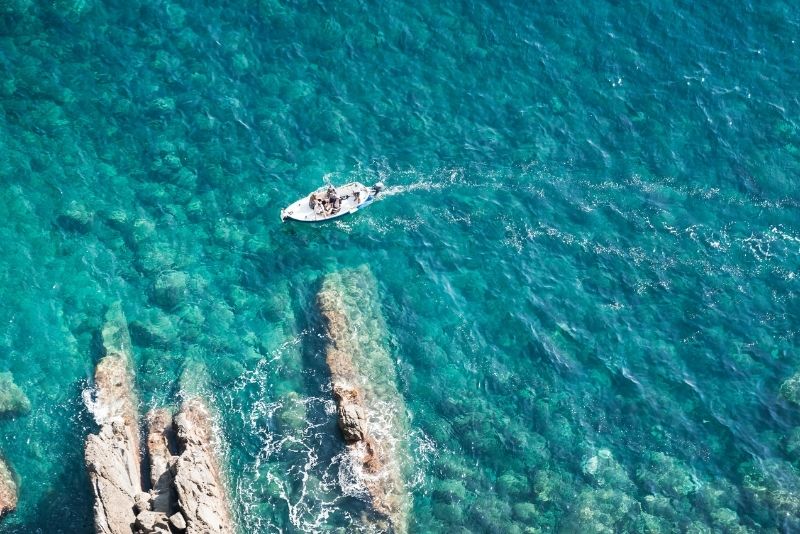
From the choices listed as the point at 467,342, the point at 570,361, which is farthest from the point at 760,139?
the point at 467,342

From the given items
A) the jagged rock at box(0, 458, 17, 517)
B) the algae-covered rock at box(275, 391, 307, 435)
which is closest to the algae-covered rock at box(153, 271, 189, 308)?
the algae-covered rock at box(275, 391, 307, 435)

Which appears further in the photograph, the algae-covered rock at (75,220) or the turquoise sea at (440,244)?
the algae-covered rock at (75,220)

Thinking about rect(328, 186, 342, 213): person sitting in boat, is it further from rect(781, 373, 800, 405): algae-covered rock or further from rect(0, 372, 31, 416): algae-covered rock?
rect(781, 373, 800, 405): algae-covered rock

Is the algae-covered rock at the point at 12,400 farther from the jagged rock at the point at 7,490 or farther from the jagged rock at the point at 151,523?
the jagged rock at the point at 151,523

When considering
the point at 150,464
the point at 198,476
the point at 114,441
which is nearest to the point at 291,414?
the point at 198,476

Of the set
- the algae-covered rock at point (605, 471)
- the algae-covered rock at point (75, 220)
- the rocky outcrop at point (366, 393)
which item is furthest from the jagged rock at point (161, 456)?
the algae-covered rock at point (605, 471)

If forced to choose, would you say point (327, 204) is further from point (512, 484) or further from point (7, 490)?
point (7, 490)
